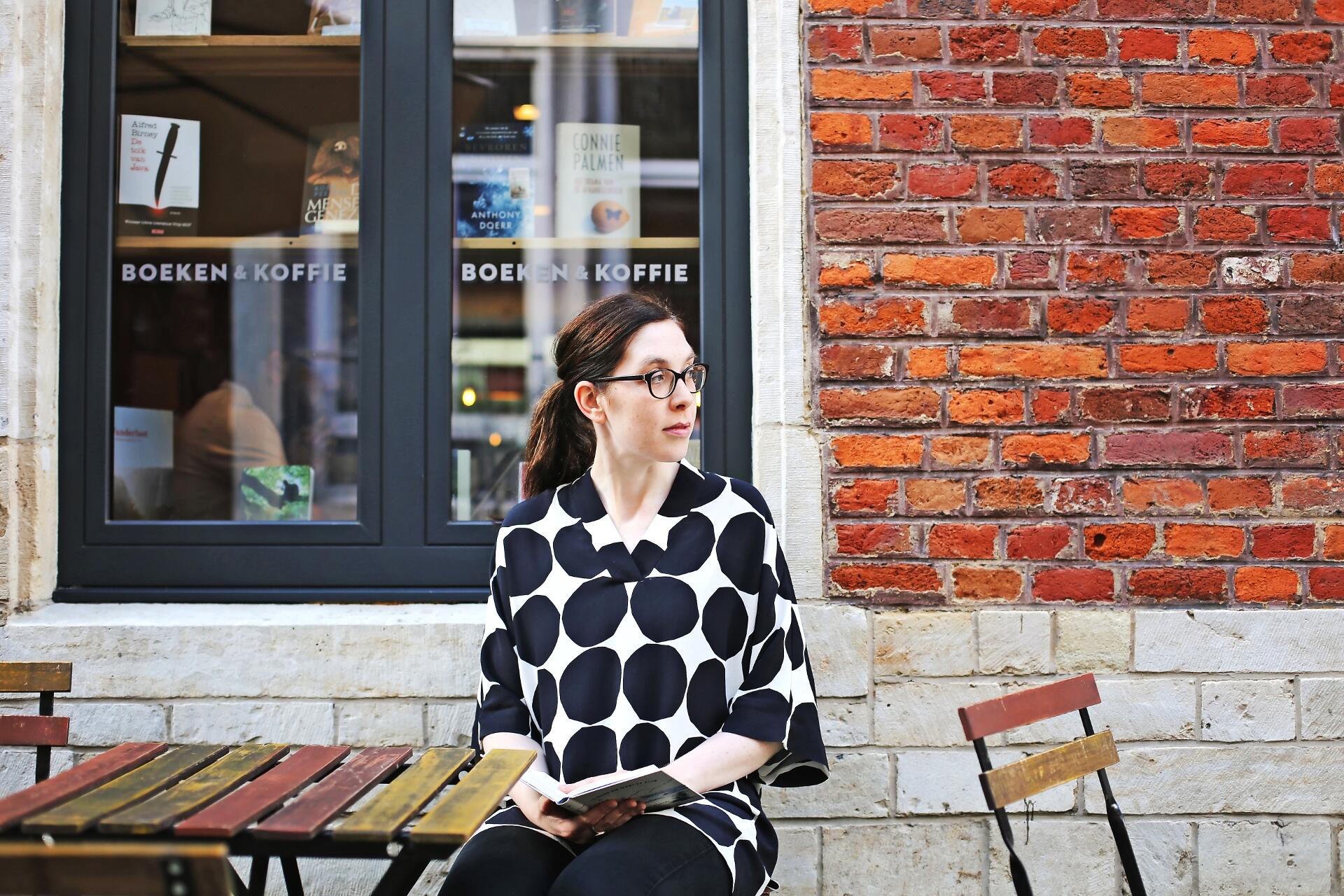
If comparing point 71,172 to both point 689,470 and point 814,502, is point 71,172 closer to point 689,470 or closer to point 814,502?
point 689,470

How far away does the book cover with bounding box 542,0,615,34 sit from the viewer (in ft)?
10.6

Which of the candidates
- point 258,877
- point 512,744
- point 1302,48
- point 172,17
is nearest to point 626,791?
point 512,744

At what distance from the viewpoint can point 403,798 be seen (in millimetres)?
1720

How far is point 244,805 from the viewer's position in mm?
1645

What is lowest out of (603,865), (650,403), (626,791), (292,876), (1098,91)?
(292,876)

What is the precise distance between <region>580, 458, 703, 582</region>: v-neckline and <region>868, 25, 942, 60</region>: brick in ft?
4.20

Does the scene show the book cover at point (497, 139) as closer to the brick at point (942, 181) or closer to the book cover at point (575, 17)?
the book cover at point (575, 17)

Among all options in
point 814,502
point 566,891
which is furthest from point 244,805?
point 814,502

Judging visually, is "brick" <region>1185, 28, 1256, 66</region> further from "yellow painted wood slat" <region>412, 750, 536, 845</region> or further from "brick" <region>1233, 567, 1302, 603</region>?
"yellow painted wood slat" <region>412, 750, 536, 845</region>

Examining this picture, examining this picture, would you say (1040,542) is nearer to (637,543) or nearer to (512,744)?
(637,543)

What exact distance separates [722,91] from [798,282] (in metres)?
0.67

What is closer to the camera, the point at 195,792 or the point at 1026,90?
the point at 195,792

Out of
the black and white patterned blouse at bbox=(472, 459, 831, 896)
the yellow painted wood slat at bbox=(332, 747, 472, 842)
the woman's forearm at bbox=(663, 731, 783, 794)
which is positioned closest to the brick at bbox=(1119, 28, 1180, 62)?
the black and white patterned blouse at bbox=(472, 459, 831, 896)

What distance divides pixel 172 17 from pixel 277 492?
4.82ft
